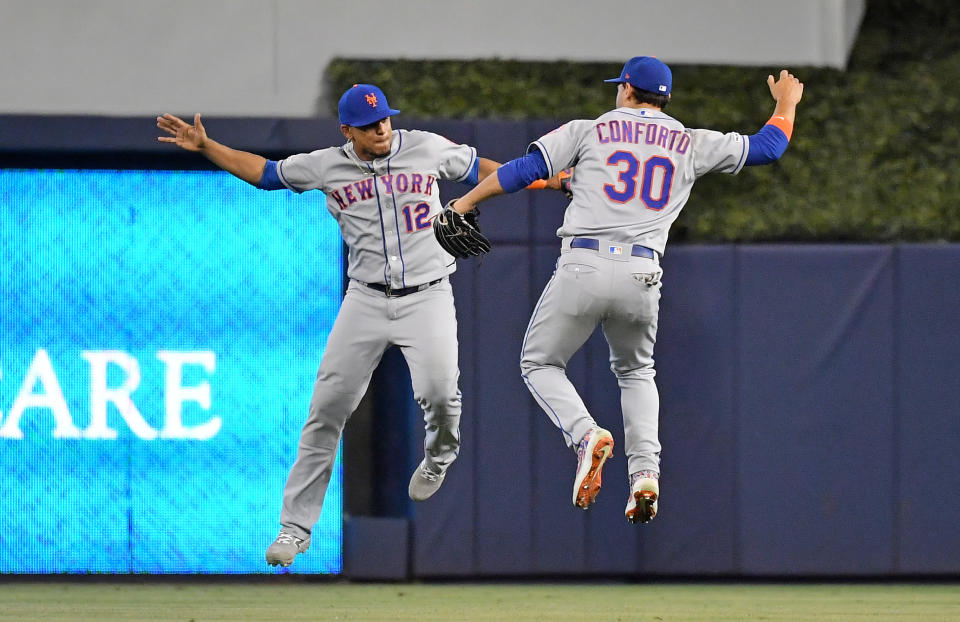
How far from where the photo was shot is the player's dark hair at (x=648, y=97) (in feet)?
18.1

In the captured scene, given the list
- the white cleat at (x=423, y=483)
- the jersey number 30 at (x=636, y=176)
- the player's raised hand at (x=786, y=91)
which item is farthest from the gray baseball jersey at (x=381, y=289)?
the player's raised hand at (x=786, y=91)

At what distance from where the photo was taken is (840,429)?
8070 millimetres

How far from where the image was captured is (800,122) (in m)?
8.73

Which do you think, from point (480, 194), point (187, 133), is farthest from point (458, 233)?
point (187, 133)

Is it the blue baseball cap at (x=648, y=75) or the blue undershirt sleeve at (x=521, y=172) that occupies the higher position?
the blue baseball cap at (x=648, y=75)

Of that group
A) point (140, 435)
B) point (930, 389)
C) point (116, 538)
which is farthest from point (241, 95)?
point (930, 389)

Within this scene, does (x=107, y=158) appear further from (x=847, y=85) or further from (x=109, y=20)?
(x=847, y=85)

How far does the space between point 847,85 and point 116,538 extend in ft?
17.9

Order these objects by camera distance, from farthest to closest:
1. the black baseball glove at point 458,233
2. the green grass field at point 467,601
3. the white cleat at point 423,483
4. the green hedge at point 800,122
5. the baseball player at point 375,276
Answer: the green hedge at point 800,122, the green grass field at point 467,601, the white cleat at point 423,483, the baseball player at point 375,276, the black baseball glove at point 458,233

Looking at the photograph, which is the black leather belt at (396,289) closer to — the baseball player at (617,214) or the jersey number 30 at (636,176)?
the baseball player at (617,214)

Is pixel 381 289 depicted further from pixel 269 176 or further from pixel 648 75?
pixel 648 75

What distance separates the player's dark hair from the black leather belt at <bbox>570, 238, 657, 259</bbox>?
1.95 feet

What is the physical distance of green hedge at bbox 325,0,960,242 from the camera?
328 inches

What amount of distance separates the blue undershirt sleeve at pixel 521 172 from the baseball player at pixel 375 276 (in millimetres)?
600
